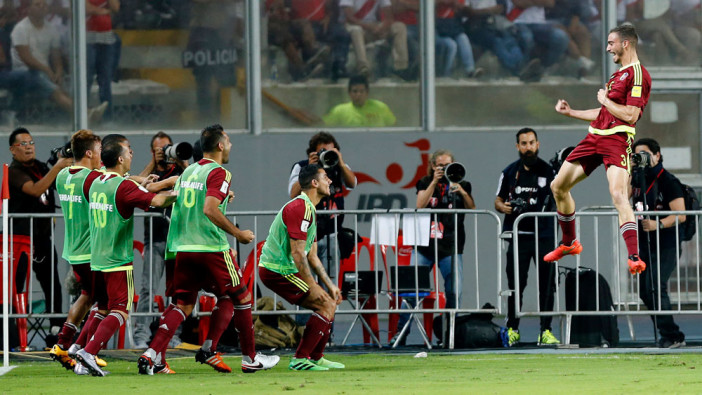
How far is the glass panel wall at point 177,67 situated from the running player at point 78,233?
5.75 m

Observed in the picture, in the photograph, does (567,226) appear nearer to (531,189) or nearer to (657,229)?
(657,229)

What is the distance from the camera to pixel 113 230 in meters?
10.5

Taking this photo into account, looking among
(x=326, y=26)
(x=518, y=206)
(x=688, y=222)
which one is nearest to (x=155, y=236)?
(x=518, y=206)

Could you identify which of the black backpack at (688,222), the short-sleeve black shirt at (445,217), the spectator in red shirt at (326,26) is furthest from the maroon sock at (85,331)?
the spectator in red shirt at (326,26)

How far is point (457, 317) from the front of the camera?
13.2 meters

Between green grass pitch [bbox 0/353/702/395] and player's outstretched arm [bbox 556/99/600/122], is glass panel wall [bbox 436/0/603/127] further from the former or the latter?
player's outstretched arm [bbox 556/99/600/122]

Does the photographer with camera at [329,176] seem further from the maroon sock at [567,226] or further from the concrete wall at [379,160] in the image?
the concrete wall at [379,160]

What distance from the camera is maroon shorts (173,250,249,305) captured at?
1029cm

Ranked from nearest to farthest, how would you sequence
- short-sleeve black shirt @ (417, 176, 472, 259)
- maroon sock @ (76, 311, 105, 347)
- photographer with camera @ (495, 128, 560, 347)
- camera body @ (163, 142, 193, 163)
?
1. maroon sock @ (76, 311, 105, 347)
2. camera body @ (163, 142, 193, 163)
3. photographer with camera @ (495, 128, 560, 347)
4. short-sleeve black shirt @ (417, 176, 472, 259)

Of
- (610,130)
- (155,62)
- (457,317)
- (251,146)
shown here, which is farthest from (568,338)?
(155,62)

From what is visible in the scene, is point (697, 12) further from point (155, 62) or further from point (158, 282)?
point (158, 282)

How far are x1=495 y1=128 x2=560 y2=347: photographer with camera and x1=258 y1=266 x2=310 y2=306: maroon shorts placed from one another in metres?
3.18

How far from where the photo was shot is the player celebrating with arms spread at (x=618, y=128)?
34.1 ft

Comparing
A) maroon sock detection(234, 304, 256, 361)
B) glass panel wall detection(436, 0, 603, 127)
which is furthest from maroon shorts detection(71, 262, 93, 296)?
glass panel wall detection(436, 0, 603, 127)
